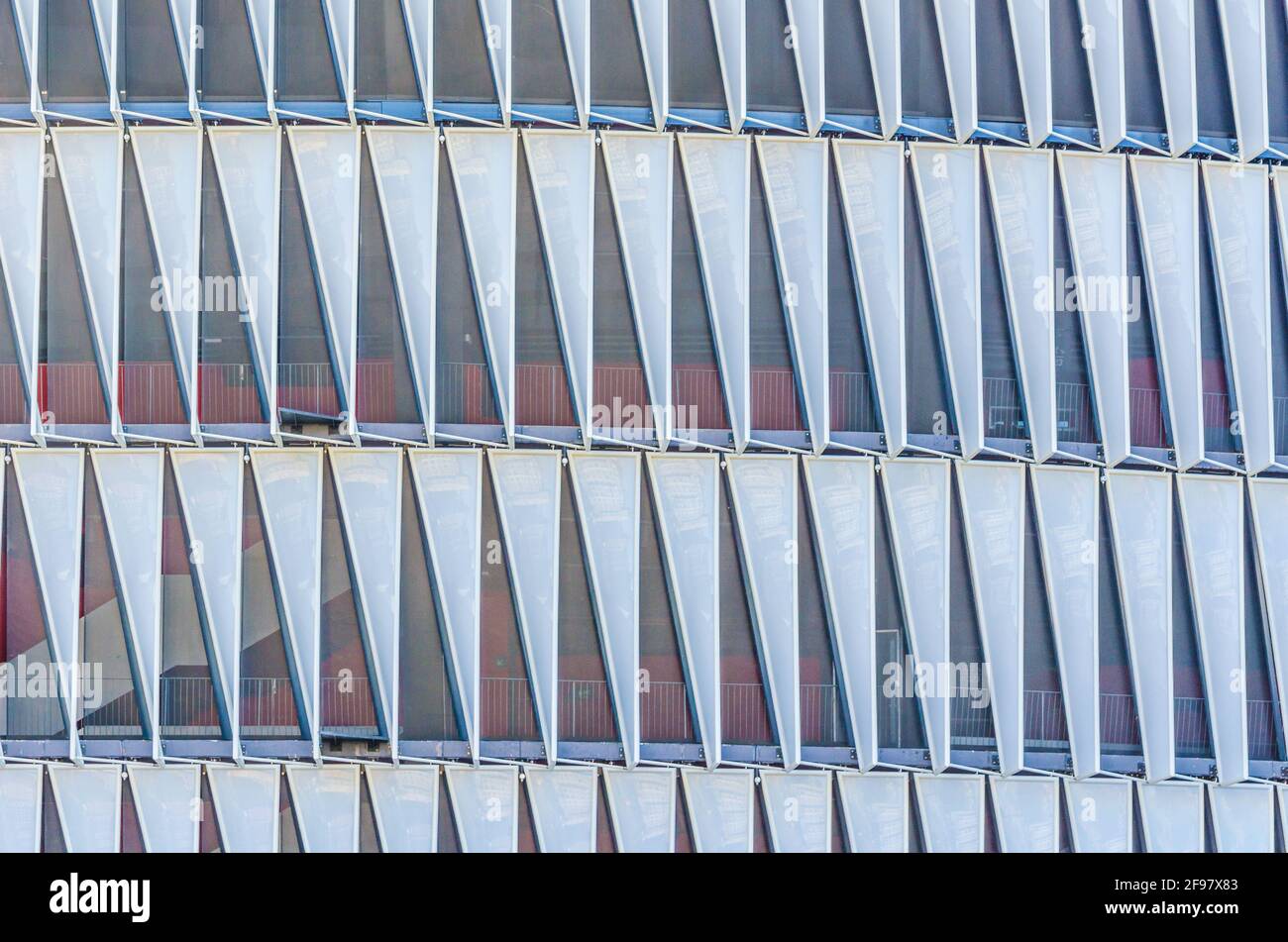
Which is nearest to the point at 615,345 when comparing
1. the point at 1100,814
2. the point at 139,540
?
the point at 139,540

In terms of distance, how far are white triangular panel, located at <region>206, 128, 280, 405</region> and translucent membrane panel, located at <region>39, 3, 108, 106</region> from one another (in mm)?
2382

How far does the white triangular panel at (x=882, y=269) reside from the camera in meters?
28.8

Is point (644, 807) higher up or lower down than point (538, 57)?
lower down

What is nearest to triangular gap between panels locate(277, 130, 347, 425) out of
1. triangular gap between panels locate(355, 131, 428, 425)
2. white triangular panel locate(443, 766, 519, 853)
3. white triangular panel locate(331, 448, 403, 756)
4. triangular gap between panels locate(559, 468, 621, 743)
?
triangular gap between panels locate(355, 131, 428, 425)

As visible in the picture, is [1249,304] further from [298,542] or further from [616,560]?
[298,542]

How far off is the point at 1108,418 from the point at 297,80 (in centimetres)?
1643

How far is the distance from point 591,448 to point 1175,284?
11.5m

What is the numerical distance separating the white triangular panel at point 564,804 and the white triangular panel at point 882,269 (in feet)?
27.7

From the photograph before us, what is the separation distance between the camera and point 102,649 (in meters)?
28.4

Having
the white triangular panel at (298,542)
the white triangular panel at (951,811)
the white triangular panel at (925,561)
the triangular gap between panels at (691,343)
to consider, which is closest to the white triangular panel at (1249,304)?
the white triangular panel at (925,561)

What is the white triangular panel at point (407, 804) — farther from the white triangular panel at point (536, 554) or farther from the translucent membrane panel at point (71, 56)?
the translucent membrane panel at point (71, 56)

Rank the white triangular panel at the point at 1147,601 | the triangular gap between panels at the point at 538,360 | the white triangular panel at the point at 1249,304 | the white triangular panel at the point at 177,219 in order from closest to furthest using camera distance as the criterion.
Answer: the white triangular panel at the point at 177,219, the triangular gap between panels at the point at 538,360, the white triangular panel at the point at 1147,601, the white triangular panel at the point at 1249,304

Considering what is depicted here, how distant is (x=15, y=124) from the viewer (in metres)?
28.5

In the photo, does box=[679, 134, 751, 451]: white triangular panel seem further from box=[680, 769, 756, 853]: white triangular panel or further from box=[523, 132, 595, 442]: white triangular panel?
box=[680, 769, 756, 853]: white triangular panel
